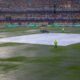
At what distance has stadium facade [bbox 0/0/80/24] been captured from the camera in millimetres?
63441

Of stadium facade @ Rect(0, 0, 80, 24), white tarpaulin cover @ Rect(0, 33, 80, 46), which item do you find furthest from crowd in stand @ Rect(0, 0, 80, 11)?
white tarpaulin cover @ Rect(0, 33, 80, 46)

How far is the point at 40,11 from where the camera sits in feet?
217

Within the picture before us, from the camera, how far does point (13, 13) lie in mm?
66125

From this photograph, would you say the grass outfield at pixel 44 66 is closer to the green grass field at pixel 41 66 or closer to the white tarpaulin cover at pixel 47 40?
the green grass field at pixel 41 66

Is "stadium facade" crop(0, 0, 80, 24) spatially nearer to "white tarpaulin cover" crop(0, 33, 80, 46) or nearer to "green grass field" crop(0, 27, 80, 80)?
"white tarpaulin cover" crop(0, 33, 80, 46)

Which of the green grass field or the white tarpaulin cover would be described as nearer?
the green grass field

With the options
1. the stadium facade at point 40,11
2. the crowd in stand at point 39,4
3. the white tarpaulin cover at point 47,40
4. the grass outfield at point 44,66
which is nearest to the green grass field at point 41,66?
the grass outfield at point 44,66

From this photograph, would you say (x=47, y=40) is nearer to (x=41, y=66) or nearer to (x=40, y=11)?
(x=41, y=66)

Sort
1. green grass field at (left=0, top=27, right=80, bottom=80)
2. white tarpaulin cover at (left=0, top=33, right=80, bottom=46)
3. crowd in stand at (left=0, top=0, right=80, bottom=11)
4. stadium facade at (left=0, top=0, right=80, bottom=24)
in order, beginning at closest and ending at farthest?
green grass field at (left=0, top=27, right=80, bottom=80) → white tarpaulin cover at (left=0, top=33, right=80, bottom=46) → stadium facade at (left=0, top=0, right=80, bottom=24) → crowd in stand at (left=0, top=0, right=80, bottom=11)

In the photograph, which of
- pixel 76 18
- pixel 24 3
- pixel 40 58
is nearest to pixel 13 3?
pixel 24 3

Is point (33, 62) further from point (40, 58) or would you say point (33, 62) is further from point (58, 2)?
point (58, 2)

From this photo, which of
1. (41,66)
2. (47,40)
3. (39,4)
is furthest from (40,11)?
(41,66)

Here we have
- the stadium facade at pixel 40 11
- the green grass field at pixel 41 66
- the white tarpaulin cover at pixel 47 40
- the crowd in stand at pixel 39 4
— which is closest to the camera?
the green grass field at pixel 41 66

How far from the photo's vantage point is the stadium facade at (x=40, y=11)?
2498 inches
